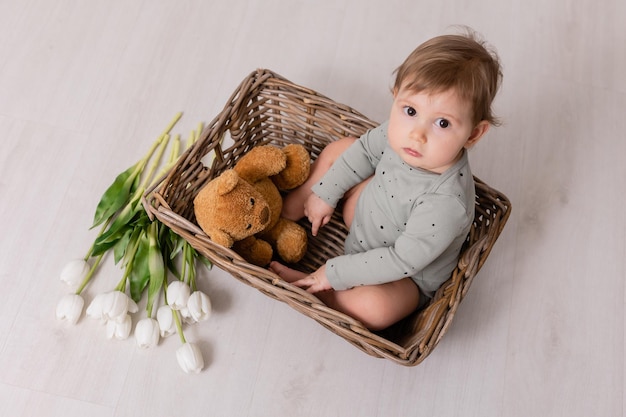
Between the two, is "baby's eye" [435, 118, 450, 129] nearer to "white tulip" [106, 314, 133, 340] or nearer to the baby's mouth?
the baby's mouth

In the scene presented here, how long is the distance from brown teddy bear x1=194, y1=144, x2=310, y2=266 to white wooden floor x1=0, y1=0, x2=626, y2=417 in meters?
0.14

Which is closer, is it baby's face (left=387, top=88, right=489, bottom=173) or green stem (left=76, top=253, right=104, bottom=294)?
baby's face (left=387, top=88, right=489, bottom=173)

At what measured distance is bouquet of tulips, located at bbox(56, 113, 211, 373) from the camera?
112 cm

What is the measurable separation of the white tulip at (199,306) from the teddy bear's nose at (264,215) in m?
0.19

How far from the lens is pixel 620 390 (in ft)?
3.91

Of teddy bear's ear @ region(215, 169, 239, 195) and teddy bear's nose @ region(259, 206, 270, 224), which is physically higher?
teddy bear's ear @ region(215, 169, 239, 195)

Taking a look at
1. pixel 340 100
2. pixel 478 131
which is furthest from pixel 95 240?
pixel 478 131

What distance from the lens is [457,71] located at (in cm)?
87

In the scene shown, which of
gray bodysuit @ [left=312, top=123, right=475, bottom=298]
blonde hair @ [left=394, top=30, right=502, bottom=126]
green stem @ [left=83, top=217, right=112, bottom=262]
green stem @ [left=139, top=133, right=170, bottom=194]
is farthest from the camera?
green stem @ [left=139, top=133, right=170, bottom=194]

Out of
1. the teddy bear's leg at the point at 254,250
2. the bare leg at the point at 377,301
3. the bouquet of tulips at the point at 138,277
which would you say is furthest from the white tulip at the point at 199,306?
the bare leg at the point at 377,301

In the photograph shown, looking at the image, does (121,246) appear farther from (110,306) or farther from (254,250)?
(254,250)

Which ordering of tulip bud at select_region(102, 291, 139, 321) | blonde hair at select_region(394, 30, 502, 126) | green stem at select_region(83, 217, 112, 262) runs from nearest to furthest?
blonde hair at select_region(394, 30, 502, 126) < tulip bud at select_region(102, 291, 139, 321) < green stem at select_region(83, 217, 112, 262)

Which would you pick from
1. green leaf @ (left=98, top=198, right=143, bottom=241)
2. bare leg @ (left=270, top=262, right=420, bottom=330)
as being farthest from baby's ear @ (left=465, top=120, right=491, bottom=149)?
green leaf @ (left=98, top=198, right=143, bottom=241)

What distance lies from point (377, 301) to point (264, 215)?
24 cm
